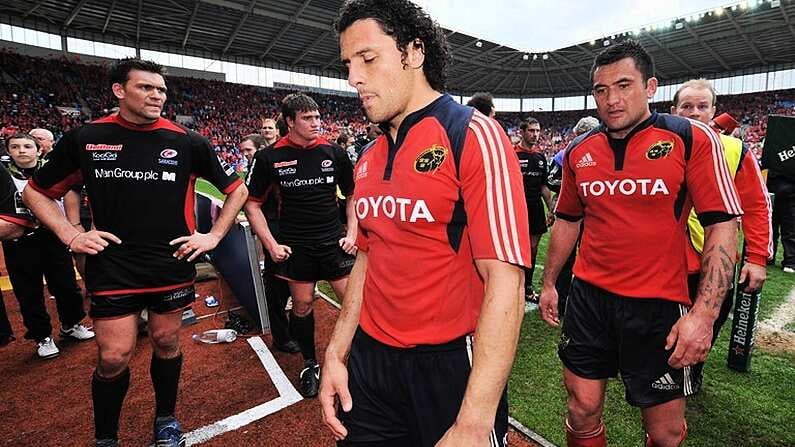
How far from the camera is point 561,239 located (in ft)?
8.84

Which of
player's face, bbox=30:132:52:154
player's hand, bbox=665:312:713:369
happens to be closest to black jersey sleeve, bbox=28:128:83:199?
player's hand, bbox=665:312:713:369

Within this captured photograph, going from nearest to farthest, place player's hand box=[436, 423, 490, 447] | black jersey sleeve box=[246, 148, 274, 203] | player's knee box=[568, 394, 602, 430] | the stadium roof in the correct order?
1. player's hand box=[436, 423, 490, 447]
2. player's knee box=[568, 394, 602, 430]
3. black jersey sleeve box=[246, 148, 274, 203]
4. the stadium roof

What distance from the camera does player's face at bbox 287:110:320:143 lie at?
3.78 m

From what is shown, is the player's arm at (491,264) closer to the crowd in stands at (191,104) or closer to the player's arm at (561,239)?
the player's arm at (561,239)

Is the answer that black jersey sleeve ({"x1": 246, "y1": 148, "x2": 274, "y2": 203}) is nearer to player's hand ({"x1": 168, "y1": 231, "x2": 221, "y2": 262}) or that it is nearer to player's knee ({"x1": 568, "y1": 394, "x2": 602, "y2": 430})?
player's hand ({"x1": 168, "y1": 231, "x2": 221, "y2": 262})

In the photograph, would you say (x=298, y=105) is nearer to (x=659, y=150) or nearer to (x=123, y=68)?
(x=123, y=68)

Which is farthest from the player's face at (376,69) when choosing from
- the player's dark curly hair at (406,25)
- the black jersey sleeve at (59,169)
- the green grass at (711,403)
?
the green grass at (711,403)

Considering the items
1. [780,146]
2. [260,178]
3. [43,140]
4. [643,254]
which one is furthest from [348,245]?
[780,146]

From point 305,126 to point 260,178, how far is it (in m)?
0.68

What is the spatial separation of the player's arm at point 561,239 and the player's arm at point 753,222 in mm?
933

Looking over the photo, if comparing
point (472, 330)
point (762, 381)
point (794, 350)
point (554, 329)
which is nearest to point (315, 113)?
point (472, 330)

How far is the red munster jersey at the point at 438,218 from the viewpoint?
1.23 meters

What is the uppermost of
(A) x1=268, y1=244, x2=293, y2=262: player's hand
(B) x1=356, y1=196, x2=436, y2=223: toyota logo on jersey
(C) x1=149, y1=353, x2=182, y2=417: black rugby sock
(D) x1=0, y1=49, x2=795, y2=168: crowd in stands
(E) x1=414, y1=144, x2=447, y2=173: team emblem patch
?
(D) x1=0, y1=49, x2=795, y2=168: crowd in stands

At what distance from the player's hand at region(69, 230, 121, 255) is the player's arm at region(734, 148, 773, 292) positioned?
3.77 m
